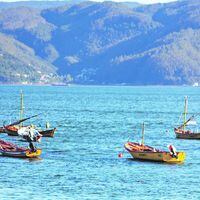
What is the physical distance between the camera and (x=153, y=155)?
98.2 m

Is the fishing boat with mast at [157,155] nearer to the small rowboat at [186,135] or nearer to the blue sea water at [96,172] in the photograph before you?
the blue sea water at [96,172]

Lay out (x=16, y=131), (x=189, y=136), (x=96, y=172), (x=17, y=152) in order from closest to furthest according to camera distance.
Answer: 1. (x=96, y=172)
2. (x=17, y=152)
3. (x=189, y=136)
4. (x=16, y=131)

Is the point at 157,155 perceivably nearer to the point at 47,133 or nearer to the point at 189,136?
the point at 189,136

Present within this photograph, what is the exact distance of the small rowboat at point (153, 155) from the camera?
320 feet

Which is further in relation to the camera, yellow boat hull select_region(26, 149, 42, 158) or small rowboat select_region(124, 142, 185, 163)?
yellow boat hull select_region(26, 149, 42, 158)

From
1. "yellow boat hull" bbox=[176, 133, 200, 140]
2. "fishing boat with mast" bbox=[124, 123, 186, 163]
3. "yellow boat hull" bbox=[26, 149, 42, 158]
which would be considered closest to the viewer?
"fishing boat with mast" bbox=[124, 123, 186, 163]

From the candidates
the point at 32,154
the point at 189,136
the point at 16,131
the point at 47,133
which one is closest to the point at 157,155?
the point at 32,154

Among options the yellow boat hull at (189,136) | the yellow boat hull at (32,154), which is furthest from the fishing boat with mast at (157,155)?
the yellow boat hull at (189,136)

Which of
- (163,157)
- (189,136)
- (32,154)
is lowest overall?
(32,154)

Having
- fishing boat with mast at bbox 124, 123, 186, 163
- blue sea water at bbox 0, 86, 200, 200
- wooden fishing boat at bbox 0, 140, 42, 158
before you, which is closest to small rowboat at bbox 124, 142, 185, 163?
fishing boat with mast at bbox 124, 123, 186, 163

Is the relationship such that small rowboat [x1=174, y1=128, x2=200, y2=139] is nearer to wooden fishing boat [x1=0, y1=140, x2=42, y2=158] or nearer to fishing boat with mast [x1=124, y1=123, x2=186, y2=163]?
fishing boat with mast [x1=124, y1=123, x2=186, y2=163]

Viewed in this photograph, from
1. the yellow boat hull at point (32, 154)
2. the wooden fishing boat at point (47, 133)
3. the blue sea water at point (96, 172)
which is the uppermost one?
the wooden fishing boat at point (47, 133)

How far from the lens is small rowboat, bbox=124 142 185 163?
97.4 m

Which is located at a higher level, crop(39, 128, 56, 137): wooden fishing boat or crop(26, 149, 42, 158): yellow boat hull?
crop(39, 128, 56, 137): wooden fishing boat
